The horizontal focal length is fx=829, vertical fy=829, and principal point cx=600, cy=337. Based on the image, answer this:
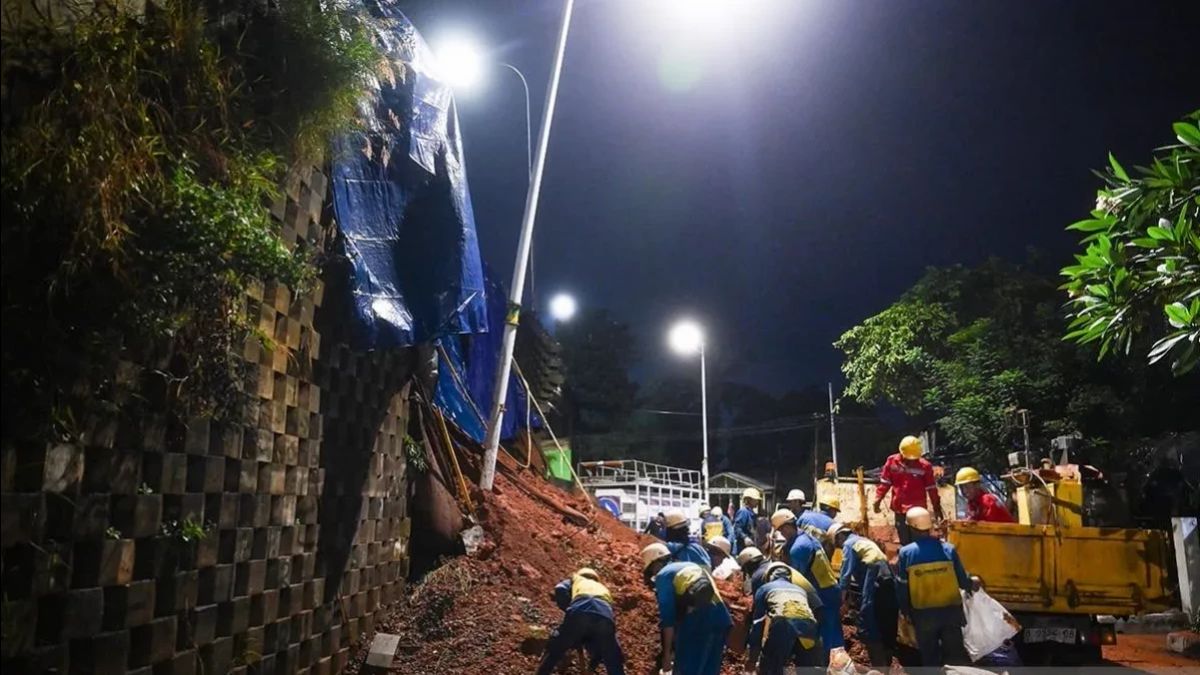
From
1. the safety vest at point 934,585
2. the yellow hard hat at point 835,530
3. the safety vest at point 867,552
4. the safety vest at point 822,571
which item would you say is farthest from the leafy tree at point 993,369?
the safety vest at point 934,585

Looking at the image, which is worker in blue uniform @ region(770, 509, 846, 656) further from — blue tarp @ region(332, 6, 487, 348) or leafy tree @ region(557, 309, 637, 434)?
leafy tree @ region(557, 309, 637, 434)

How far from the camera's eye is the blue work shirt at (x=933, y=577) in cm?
730

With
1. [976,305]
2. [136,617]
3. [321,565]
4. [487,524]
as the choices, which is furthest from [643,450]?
[136,617]

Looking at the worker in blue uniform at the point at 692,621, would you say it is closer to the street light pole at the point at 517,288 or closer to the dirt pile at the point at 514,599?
the dirt pile at the point at 514,599

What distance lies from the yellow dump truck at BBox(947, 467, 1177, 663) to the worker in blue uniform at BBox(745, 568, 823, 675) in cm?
237

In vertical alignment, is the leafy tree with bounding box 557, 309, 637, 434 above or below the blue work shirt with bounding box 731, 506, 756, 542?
above

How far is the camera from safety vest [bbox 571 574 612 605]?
253 inches

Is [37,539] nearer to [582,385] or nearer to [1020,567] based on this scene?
[1020,567]

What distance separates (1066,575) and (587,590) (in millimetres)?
4898

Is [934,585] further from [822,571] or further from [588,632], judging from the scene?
[588,632]

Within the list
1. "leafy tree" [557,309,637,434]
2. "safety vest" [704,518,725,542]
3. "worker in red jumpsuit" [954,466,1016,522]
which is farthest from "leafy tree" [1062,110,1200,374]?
"leafy tree" [557,309,637,434]

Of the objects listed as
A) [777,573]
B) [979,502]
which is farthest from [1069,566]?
[777,573]

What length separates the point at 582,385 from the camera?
32.7m

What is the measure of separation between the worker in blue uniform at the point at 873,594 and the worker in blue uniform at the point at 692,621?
2.23 m
